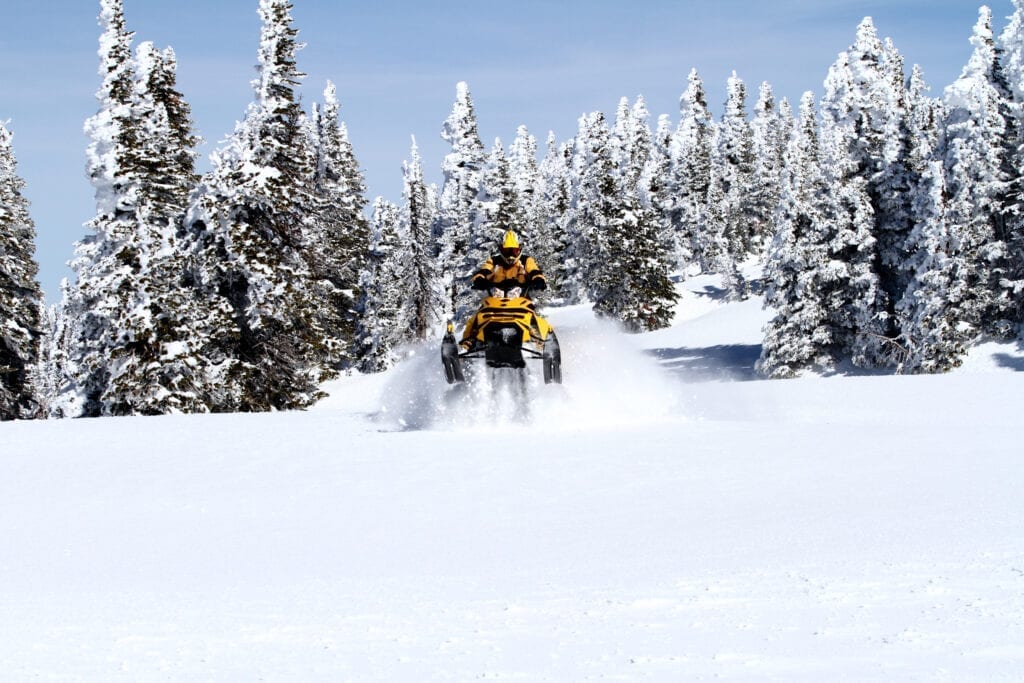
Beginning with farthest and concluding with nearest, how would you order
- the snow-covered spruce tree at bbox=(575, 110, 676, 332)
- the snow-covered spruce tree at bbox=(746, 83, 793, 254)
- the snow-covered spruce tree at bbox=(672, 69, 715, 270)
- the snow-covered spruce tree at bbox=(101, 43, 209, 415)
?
the snow-covered spruce tree at bbox=(746, 83, 793, 254) → the snow-covered spruce tree at bbox=(672, 69, 715, 270) → the snow-covered spruce tree at bbox=(575, 110, 676, 332) → the snow-covered spruce tree at bbox=(101, 43, 209, 415)

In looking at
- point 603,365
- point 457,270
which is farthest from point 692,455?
point 457,270

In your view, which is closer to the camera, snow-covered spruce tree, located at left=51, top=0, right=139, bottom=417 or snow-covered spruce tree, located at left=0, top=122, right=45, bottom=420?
snow-covered spruce tree, located at left=51, top=0, right=139, bottom=417

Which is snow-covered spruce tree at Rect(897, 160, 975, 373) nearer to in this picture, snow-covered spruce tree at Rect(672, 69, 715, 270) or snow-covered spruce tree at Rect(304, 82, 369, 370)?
snow-covered spruce tree at Rect(304, 82, 369, 370)

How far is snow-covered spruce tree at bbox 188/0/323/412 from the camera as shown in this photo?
30.8 metres

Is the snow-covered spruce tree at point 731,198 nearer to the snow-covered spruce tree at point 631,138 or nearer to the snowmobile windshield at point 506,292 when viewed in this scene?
the snow-covered spruce tree at point 631,138

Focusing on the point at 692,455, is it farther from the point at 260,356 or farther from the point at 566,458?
the point at 260,356

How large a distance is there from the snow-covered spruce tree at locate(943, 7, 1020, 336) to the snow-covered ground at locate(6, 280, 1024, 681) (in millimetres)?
26235

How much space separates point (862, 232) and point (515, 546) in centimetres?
4014

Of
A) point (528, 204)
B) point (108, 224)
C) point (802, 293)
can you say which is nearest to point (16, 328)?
point (108, 224)

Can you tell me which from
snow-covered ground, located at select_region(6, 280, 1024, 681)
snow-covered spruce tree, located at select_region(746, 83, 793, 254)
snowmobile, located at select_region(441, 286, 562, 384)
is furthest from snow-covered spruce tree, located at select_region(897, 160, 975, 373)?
snow-covered spruce tree, located at select_region(746, 83, 793, 254)

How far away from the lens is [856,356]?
45344 mm

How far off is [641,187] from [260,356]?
179ft

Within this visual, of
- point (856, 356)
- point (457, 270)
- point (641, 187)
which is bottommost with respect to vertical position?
point (856, 356)

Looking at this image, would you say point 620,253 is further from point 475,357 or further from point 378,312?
point 475,357
